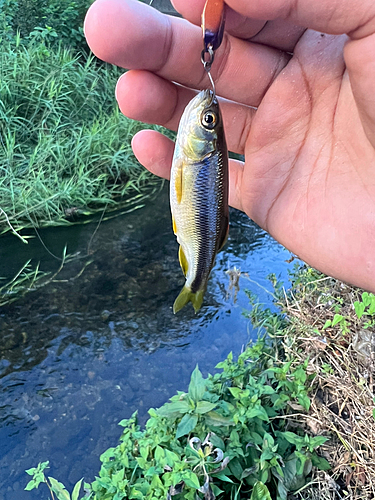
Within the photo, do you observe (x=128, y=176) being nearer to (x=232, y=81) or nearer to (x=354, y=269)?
(x=232, y=81)

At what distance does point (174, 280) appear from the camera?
4574 mm

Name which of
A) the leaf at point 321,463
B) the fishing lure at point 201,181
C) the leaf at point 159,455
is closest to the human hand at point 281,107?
the fishing lure at point 201,181

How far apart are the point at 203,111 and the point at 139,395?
2596 mm

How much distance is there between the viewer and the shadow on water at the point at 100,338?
3139 mm

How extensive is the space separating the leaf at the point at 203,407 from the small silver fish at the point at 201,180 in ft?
2.65

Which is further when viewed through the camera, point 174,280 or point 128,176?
point 128,176

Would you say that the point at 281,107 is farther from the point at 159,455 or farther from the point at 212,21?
the point at 159,455

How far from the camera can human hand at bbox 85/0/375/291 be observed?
174 cm

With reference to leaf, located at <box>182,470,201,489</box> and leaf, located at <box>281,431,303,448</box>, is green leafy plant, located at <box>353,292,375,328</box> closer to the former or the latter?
leaf, located at <box>281,431,303,448</box>

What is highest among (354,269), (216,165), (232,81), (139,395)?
(232,81)

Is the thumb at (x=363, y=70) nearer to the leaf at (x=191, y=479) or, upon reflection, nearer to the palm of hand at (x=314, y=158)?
the palm of hand at (x=314, y=158)

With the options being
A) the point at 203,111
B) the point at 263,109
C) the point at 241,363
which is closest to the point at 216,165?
the point at 203,111

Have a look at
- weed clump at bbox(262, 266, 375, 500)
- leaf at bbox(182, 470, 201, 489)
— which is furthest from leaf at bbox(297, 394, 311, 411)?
leaf at bbox(182, 470, 201, 489)

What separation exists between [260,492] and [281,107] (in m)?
1.93
